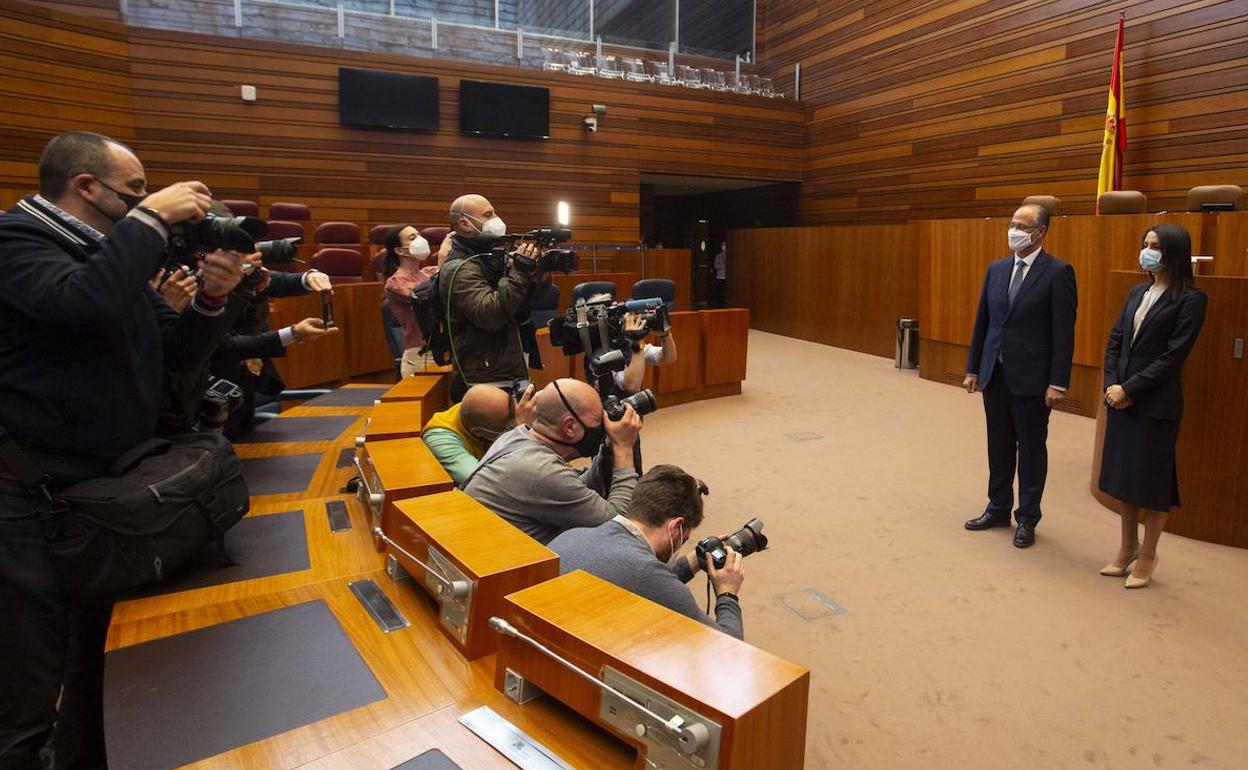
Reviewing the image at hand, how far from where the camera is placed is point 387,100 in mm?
7660

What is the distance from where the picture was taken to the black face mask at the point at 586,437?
1.89 m

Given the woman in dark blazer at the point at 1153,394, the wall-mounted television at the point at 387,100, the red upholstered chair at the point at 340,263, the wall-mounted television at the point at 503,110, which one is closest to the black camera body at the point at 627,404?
the woman in dark blazer at the point at 1153,394

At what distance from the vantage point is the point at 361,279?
6508 millimetres

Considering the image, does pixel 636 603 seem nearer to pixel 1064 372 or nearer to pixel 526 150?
pixel 1064 372

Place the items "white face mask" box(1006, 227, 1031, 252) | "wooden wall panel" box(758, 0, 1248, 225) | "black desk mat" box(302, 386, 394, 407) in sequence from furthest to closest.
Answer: "wooden wall panel" box(758, 0, 1248, 225) → "black desk mat" box(302, 386, 394, 407) → "white face mask" box(1006, 227, 1031, 252)

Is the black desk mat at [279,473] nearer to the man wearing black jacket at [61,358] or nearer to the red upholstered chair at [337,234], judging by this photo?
the man wearing black jacket at [61,358]

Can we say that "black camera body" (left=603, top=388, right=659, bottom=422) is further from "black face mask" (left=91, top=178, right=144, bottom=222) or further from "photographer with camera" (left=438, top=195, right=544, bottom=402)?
"black face mask" (left=91, top=178, right=144, bottom=222)

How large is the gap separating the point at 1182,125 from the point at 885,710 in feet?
20.1

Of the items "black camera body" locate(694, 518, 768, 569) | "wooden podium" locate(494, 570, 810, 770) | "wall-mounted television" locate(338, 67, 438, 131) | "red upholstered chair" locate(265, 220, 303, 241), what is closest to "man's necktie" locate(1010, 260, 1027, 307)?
"black camera body" locate(694, 518, 768, 569)

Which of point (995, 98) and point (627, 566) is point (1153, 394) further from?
point (995, 98)

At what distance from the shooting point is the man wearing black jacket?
4.04 ft

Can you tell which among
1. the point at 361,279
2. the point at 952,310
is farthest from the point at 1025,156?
the point at 361,279

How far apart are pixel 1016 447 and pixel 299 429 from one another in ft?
9.74

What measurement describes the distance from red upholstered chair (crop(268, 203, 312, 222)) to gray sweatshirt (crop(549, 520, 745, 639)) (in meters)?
6.82
